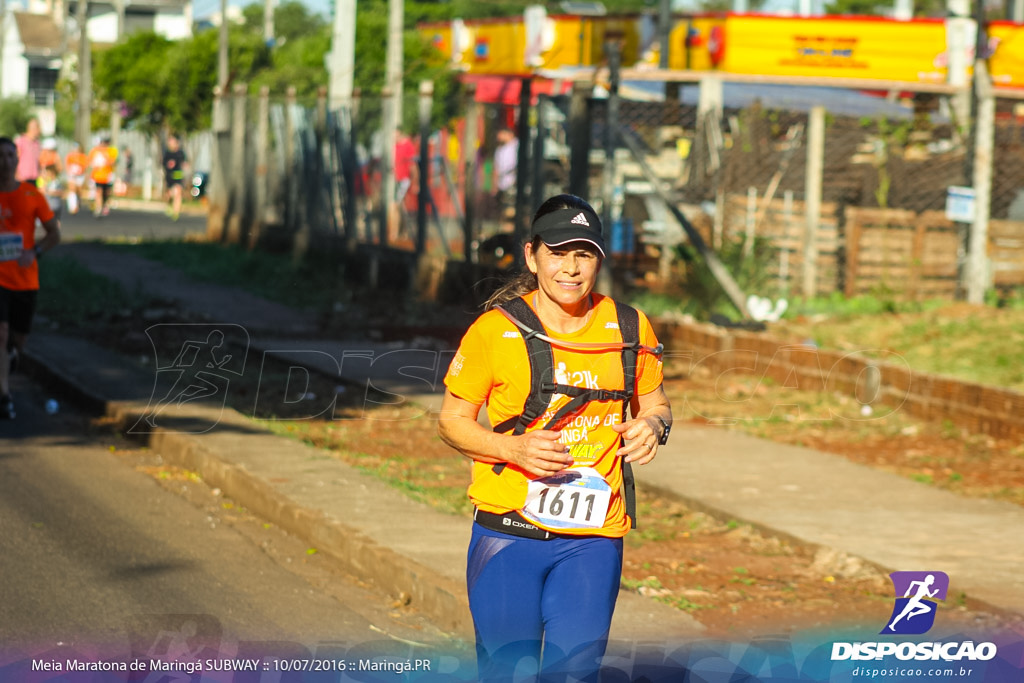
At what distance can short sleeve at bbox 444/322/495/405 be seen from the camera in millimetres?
4289

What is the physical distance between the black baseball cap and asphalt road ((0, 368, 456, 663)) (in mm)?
2489

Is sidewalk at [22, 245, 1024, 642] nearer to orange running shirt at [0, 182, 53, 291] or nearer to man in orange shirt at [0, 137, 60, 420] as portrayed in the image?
man in orange shirt at [0, 137, 60, 420]

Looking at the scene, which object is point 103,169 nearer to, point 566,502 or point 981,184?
point 981,184

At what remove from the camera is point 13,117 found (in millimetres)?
75875

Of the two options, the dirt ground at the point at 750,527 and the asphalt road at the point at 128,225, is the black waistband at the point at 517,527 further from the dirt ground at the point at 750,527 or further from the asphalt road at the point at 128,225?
the asphalt road at the point at 128,225

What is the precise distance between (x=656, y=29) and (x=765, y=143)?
46.7ft

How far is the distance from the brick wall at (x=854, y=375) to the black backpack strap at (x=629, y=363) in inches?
270

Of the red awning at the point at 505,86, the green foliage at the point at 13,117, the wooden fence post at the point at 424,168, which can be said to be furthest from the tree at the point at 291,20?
the wooden fence post at the point at 424,168

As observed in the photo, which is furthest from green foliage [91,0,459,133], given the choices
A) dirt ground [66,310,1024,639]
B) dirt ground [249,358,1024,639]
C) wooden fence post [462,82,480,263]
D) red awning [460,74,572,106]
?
dirt ground [249,358,1024,639]

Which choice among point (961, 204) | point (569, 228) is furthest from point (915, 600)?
point (961, 204)

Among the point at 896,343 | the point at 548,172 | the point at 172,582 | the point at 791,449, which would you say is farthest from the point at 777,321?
the point at 172,582

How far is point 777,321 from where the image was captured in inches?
596

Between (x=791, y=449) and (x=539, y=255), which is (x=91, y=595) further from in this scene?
(x=791, y=449)

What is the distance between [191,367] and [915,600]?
780 centimetres
